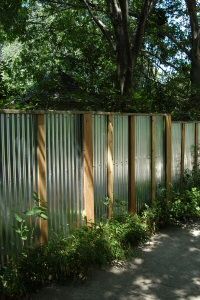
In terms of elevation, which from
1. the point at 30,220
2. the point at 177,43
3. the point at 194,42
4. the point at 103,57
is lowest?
the point at 30,220

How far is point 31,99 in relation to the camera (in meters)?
13.4

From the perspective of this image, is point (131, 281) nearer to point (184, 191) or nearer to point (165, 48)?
point (184, 191)

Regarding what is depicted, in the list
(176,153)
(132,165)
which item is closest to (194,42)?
(176,153)

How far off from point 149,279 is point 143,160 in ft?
10.6

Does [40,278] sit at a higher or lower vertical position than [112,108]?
lower

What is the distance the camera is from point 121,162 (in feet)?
25.5

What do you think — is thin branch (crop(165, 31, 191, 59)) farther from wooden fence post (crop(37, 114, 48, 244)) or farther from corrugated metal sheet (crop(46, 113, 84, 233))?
wooden fence post (crop(37, 114, 48, 244))

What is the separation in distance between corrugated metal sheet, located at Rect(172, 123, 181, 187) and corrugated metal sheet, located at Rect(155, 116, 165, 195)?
0.50m

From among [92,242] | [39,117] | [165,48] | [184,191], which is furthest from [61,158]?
[165,48]

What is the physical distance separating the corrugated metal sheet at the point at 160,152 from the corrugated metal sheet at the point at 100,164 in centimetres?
203

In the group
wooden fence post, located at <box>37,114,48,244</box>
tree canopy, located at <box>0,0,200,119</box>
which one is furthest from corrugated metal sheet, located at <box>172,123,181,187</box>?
wooden fence post, located at <box>37,114,48,244</box>

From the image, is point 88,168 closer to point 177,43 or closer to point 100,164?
point 100,164

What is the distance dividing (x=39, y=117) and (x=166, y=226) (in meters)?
3.62

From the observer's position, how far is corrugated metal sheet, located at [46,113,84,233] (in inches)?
231
